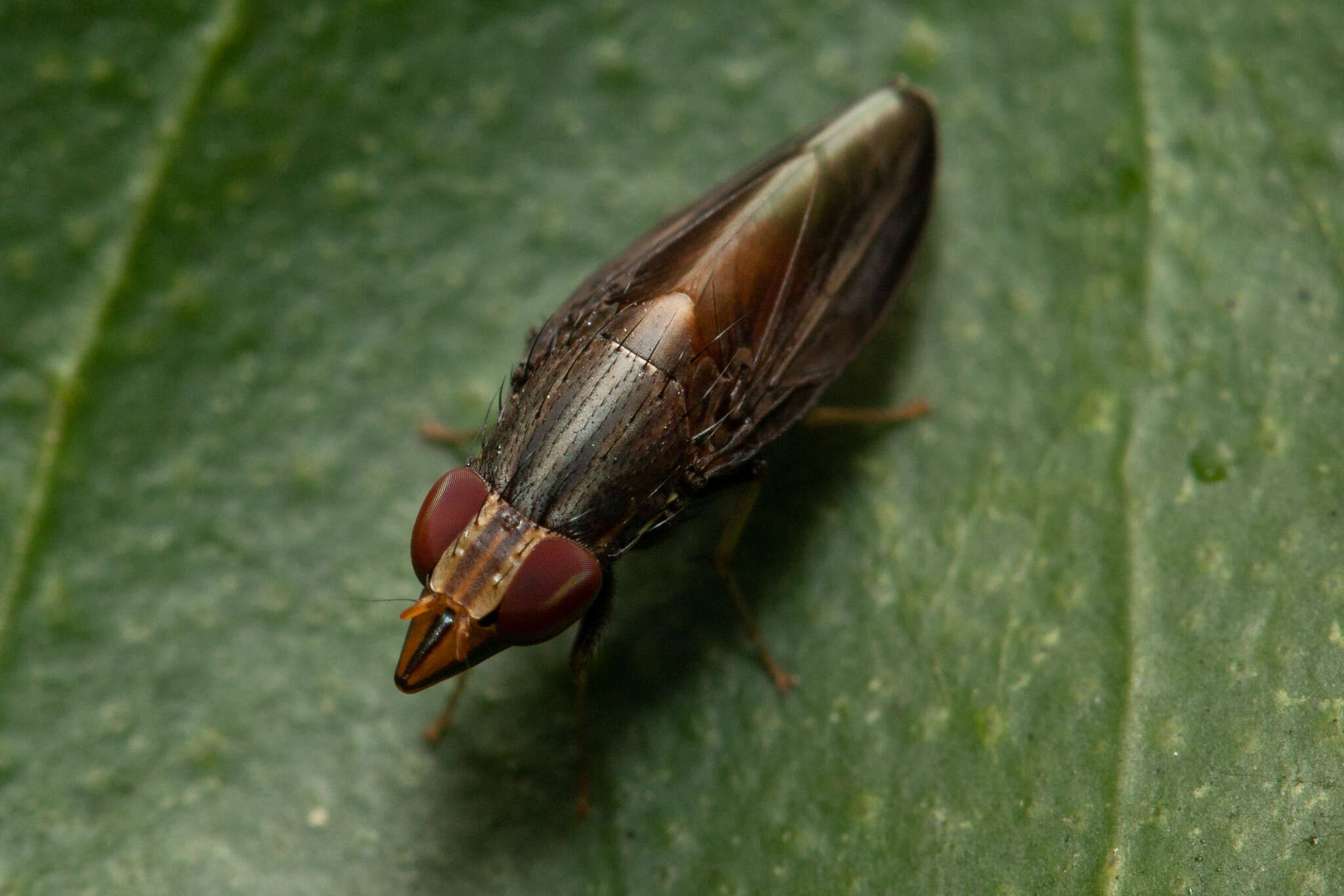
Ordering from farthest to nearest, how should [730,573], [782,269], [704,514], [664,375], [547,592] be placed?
[704,514], [730,573], [782,269], [664,375], [547,592]

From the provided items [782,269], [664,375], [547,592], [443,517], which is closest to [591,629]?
[547,592]

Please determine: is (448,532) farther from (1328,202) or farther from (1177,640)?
(1328,202)

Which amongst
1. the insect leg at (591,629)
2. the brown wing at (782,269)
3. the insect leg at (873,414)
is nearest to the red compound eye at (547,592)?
the insect leg at (591,629)

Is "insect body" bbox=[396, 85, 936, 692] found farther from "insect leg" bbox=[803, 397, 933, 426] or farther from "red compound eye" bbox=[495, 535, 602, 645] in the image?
"insect leg" bbox=[803, 397, 933, 426]

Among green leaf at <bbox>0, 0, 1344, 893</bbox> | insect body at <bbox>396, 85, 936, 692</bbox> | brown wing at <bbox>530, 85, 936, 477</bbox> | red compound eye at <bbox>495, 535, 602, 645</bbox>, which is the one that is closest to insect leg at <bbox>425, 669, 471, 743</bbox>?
green leaf at <bbox>0, 0, 1344, 893</bbox>

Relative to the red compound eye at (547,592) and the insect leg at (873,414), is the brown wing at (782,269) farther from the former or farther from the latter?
the red compound eye at (547,592)

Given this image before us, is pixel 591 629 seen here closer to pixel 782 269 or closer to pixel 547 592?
pixel 547 592
